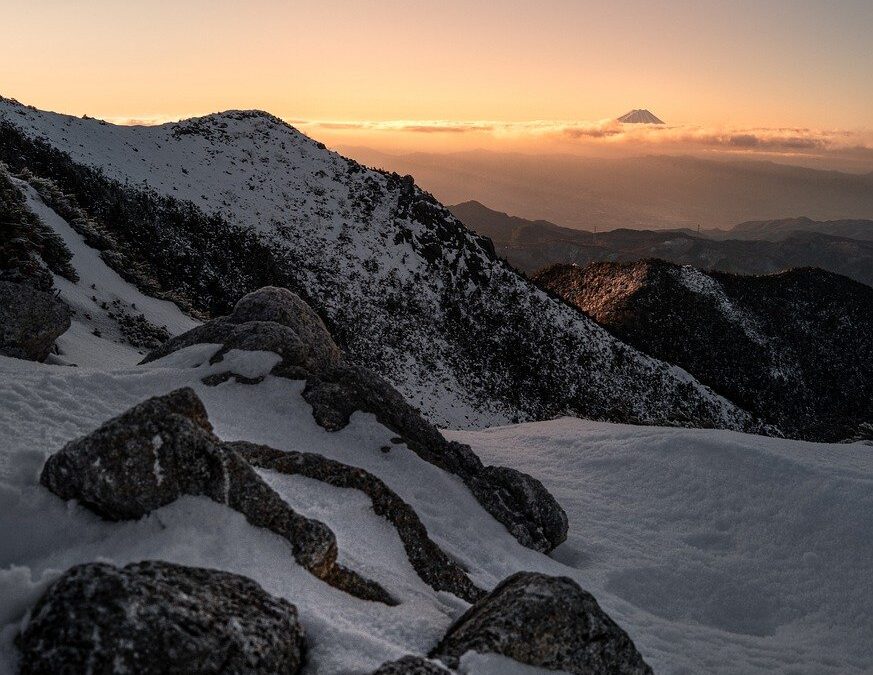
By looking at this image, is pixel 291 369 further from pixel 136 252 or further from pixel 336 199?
pixel 336 199

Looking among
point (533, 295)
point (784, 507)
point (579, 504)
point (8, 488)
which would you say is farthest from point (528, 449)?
point (533, 295)

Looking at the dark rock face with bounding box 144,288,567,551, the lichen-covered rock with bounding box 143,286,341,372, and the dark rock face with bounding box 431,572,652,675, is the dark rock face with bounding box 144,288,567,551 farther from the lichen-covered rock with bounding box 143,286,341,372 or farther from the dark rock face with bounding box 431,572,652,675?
the dark rock face with bounding box 431,572,652,675

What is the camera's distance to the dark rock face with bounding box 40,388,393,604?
173 inches

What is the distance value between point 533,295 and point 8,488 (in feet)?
136

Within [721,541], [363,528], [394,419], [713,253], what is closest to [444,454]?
[394,419]

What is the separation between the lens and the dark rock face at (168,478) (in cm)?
441

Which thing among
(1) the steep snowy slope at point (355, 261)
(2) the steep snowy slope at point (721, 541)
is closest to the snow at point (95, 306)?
(1) the steep snowy slope at point (355, 261)

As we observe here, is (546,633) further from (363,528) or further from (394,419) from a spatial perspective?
(394,419)

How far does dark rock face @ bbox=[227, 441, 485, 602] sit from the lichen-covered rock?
3164 millimetres

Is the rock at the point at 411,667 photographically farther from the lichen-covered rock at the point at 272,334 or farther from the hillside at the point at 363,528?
the lichen-covered rock at the point at 272,334

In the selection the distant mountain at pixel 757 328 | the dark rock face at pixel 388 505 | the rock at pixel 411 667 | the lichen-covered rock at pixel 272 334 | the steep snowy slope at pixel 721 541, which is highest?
the lichen-covered rock at pixel 272 334

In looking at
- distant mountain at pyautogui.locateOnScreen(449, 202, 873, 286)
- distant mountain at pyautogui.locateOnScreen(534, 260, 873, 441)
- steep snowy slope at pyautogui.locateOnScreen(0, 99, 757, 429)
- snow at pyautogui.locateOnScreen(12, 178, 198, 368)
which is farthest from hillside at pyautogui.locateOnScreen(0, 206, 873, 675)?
distant mountain at pyautogui.locateOnScreen(449, 202, 873, 286)

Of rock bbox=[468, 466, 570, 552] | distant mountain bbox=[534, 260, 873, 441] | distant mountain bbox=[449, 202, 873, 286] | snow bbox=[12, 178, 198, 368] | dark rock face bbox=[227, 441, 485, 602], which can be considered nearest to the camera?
dark rock face bbox=[227, 441, 485, 602]

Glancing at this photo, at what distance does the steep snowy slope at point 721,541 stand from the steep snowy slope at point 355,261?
689 inches
